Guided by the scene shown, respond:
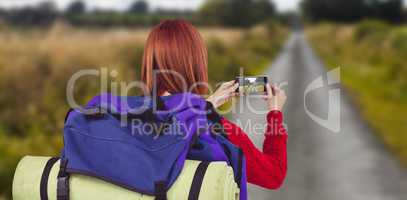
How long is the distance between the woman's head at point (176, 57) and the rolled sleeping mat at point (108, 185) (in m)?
0.28

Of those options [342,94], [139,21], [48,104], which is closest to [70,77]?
[48,104]

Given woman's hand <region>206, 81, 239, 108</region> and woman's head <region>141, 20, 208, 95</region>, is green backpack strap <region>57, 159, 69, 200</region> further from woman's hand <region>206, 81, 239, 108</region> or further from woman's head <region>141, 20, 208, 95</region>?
woman's hand <region>206, 81, 239, 108</region>

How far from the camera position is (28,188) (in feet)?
5.33

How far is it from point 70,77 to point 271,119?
723cm

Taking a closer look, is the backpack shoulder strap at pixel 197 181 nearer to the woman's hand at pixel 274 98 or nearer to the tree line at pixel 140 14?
the woman's hand at pixel 274 98

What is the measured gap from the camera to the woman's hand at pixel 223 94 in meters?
1.81

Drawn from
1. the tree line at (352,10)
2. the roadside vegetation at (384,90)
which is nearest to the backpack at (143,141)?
the roadside vegetation at (384,90)

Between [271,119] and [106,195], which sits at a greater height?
[271,119]

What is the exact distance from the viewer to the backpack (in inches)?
60.0

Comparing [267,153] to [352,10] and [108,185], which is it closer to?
[108,185]

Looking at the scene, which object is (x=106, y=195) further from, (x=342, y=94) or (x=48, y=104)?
(x=342, y=94)

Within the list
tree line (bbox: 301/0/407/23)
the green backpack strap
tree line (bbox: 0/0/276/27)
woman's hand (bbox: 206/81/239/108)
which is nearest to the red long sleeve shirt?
woman's hand (bbox: 206/81/239/108)

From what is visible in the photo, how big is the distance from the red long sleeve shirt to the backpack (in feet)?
0.24


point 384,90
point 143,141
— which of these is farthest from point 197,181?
point 384,90
